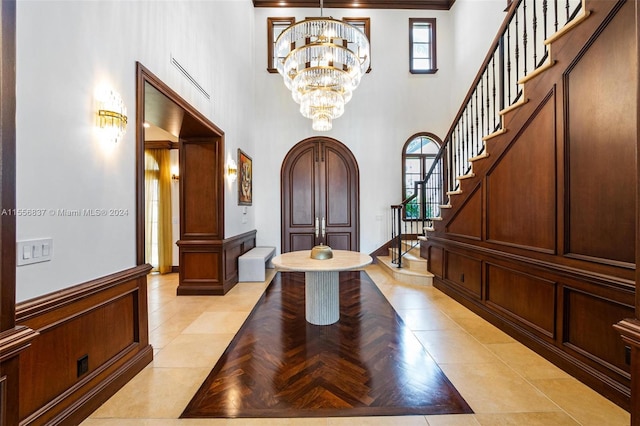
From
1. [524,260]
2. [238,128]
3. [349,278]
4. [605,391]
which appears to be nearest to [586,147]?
[524,260]

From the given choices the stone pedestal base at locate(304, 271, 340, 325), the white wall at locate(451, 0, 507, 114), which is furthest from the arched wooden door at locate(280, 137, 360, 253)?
the stone pedestal base at locate(304, 271, 340, 325)

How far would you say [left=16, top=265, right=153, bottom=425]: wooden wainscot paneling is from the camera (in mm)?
1533

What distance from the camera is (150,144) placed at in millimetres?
5941

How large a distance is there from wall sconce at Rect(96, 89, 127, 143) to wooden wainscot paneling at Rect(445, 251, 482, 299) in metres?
3.87

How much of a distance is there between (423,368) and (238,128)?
4.80 metres

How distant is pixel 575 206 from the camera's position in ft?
7.31

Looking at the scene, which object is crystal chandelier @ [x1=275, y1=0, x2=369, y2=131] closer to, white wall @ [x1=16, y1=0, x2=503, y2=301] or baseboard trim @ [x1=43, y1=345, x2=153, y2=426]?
white wall @ [x1=16, y1=0, x2=503, y2=301]

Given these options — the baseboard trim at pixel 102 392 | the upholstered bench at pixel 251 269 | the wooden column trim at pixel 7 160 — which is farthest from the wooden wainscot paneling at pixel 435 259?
the wooden column trim at pixel 7 160

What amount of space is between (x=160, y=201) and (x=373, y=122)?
16.4ft

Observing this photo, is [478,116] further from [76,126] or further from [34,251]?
[34,251]

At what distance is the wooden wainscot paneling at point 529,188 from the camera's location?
8.04 feet

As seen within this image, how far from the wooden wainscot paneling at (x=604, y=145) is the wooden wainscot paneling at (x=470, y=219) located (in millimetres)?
1262

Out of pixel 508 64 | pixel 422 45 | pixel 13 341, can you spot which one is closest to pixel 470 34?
pixel 422 45

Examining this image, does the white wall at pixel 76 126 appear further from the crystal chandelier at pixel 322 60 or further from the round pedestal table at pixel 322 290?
the round pedestal table at pixel 322 290
